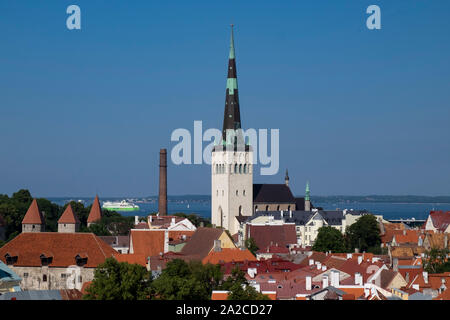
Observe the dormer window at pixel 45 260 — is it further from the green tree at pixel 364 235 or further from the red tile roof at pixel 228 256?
the green tree at pixel 364 235

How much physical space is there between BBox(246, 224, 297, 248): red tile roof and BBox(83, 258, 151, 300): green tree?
138ft

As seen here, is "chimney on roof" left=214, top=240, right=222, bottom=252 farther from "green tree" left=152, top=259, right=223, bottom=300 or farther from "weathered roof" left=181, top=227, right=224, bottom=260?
"green tree" left=152, top=259, right=223, bottom=300

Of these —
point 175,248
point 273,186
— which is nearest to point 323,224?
point 273,186

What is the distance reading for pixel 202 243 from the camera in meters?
57.7

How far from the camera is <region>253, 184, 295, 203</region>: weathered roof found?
105 metres

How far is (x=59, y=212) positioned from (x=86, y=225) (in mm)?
2966

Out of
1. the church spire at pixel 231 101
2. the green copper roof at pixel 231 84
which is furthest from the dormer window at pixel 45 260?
the green copper roof at pixel 231 84

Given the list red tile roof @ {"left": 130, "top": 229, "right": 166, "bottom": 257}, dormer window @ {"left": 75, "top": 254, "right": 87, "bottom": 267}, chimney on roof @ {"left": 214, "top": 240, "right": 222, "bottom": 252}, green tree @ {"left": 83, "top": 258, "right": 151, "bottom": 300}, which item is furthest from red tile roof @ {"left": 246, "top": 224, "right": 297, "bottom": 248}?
green tree @ {"left": 83, "top": 258, "right": 151, "bottom": 300}

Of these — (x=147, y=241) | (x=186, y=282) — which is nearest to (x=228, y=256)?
(x=147, y=241)

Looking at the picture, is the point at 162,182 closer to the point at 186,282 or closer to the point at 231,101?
the point at 231,101

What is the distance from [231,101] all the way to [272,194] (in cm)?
1174
